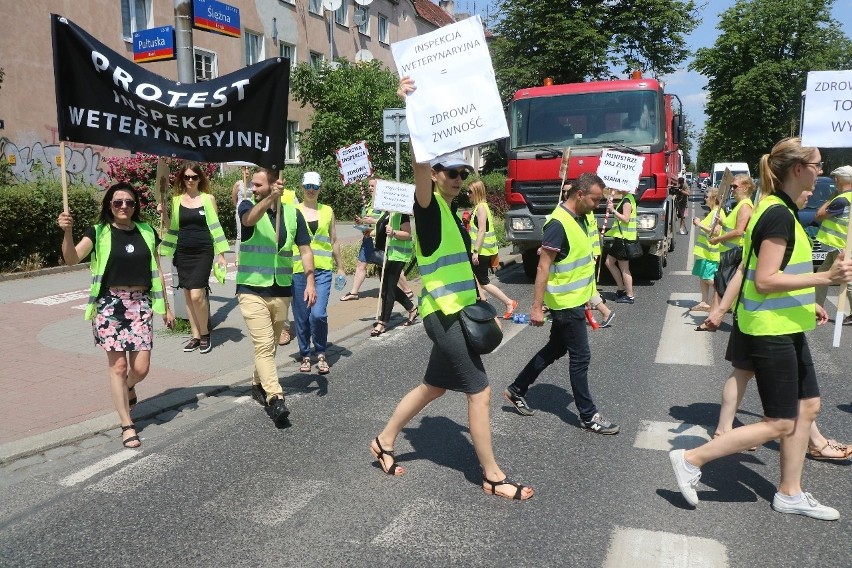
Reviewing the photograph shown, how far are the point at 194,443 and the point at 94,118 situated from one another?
7.74 ft

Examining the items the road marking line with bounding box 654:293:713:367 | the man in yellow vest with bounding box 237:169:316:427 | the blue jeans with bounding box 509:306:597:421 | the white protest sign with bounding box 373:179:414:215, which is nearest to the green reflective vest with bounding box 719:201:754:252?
the road marking line with bounding box 654:293:713:367

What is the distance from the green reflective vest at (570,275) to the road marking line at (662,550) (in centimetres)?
187

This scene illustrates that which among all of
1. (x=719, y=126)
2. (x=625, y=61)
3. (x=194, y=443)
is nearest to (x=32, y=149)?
(x=194, y=443)

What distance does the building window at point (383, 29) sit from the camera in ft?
123

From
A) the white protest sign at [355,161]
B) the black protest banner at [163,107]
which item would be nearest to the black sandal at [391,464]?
the black protest banner at [163,107]

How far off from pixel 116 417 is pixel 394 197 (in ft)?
14.4

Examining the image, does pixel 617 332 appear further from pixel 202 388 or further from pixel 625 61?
pixel 625 61

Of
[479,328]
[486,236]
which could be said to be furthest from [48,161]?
[479,328]

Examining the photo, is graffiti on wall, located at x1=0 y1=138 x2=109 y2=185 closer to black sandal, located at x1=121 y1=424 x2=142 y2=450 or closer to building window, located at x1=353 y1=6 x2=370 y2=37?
black sandal, located at x1=121 y1=424 x2=142 y2=450

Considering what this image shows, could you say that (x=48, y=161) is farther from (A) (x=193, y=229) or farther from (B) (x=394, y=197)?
(B) (x=394, y=197)

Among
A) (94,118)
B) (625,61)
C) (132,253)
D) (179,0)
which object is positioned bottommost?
(132,253)

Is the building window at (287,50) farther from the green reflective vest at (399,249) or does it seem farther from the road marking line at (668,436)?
the road marking line at (668,436)

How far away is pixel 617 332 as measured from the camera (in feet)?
28.5

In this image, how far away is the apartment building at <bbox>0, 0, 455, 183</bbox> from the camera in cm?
→ 1731
